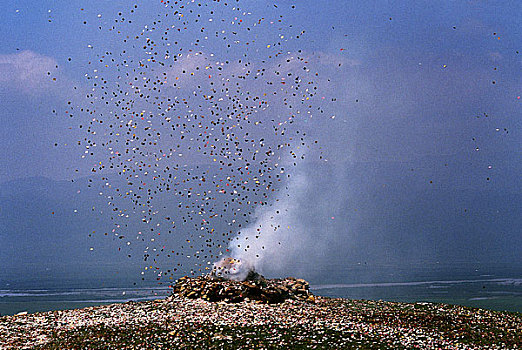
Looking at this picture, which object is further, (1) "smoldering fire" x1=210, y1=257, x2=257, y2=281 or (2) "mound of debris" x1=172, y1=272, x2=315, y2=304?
(1) "smoldering fire" x1=210, y1=257, x2=257, y2=281

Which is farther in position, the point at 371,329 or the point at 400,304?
the point at 400,304

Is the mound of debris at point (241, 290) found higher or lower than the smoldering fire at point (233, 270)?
lower

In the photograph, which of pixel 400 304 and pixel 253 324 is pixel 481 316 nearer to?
pixel 400 304

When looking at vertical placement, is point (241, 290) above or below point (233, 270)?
below

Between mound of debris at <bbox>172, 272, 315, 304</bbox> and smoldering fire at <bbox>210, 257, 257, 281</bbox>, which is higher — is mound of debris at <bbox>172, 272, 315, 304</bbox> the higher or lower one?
the lower one

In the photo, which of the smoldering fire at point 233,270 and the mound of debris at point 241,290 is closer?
the mound of debris at point 241,290

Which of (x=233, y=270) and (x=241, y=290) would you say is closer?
(x=241, y=290)

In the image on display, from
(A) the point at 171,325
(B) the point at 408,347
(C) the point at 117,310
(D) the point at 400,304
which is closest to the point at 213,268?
(C) the point at 117,310

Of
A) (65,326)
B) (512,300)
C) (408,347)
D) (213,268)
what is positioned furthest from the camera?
(512,300)
